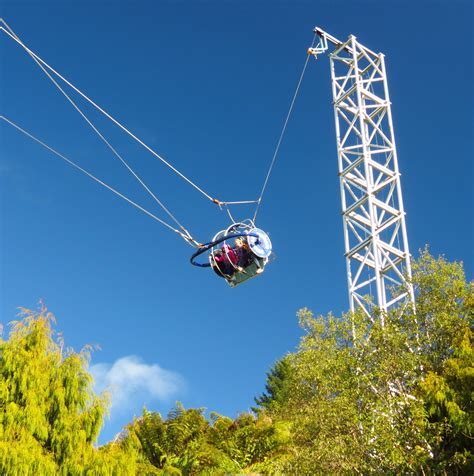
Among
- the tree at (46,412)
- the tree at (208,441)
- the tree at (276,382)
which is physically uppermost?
the tree at (276,382)

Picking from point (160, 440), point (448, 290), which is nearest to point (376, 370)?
point (448, 290)

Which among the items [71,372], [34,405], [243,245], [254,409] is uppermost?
[254,409]

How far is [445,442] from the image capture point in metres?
16.2

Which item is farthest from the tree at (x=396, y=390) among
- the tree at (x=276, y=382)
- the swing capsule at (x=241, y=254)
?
the tree at (x=276, y=382)

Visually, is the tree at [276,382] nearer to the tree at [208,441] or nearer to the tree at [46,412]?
the tree at [208,441]

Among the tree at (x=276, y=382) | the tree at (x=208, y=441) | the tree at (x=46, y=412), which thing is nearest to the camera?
the tree at (x=46, y=412)

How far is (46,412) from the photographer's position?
15.1 meters

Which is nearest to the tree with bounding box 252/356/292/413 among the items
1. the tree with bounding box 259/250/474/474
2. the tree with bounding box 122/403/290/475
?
the tree with bounding box 122/403/290/475

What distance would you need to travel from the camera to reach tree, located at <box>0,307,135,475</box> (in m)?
14.1

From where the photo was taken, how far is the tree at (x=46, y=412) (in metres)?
14.1

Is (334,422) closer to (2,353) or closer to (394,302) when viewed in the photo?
(394,302)

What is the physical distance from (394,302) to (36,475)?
10.7 m

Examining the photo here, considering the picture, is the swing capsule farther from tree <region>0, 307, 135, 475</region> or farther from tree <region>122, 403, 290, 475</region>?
tree <region>122, 403, 290, 475</region>

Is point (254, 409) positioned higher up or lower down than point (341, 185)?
lower down
